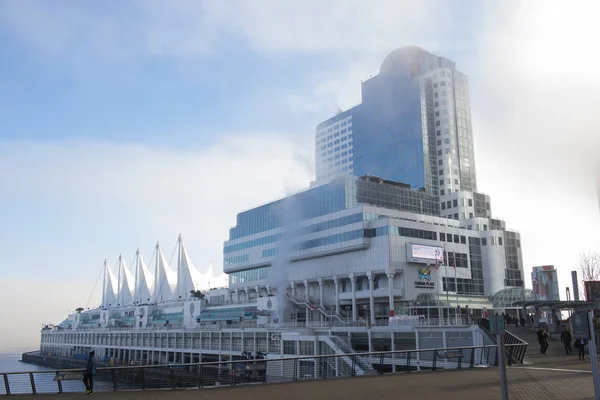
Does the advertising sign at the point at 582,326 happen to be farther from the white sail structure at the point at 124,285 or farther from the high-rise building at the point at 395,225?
the white sail structure at the point at 124,285

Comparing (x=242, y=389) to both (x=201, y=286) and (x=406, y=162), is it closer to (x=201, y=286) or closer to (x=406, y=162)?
(x=406, y=162)

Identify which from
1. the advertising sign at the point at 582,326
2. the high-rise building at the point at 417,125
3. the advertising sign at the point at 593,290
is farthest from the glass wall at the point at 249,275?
the advertising sign at the point at 582,326

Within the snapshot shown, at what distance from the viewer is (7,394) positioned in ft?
66.9

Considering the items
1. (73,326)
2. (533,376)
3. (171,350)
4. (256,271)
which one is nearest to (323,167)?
(256,271)

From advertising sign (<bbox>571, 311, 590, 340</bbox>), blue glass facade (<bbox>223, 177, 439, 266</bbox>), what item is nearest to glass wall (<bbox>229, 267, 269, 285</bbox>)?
blue glass facade (<bbox>223, 177, 439, 266</bbox>)

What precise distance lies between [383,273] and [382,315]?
8447 millimetres

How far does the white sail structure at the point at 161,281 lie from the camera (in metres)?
144

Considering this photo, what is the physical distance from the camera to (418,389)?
1912 cm

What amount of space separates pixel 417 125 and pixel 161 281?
3178 inches

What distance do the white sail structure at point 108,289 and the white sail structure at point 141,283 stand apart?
961 inches

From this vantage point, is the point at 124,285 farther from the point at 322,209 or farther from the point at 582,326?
the point at 582,326

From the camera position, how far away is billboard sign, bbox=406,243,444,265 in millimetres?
79750

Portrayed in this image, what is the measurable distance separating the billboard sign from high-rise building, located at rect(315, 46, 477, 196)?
1283 inches

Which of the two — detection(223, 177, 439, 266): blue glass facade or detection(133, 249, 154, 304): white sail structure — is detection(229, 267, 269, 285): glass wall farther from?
detection(133, 249, 154, 304): white sail structure
